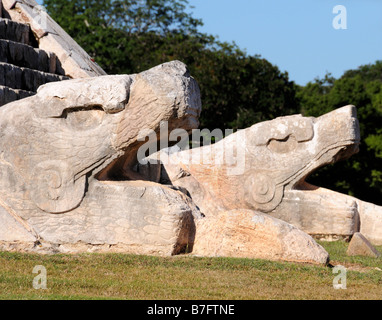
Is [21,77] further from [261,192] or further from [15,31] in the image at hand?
[261,192]

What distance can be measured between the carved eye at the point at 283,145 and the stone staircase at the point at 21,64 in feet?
11.5

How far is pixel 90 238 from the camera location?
29.9 ft

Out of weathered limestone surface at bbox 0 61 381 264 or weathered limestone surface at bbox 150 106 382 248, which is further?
weathered limestone surface at bbox 150 106 382 248

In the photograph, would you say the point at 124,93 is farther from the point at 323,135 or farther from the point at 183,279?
the point at 323,135

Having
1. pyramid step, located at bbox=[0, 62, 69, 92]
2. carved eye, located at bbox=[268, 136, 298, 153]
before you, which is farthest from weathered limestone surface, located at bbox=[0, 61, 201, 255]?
carved eye, located at bbox=[268, 136, 298, 153]

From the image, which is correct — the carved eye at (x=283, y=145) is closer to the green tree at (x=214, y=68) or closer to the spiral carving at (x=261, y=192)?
the spiral carving at (x=261, y=192)

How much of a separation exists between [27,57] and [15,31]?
28.4 inches

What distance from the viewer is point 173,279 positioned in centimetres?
761

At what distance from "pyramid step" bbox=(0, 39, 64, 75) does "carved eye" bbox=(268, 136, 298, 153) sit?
3621 mm

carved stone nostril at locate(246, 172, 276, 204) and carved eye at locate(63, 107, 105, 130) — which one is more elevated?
carved eye at locate(63, 107, 105, 130)

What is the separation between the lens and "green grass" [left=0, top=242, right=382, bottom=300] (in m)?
7.01

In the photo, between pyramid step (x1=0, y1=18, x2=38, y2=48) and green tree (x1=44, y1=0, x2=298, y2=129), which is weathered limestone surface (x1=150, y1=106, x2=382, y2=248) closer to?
pyramid step (x1=0, y1=18, x2=38, y2=48)

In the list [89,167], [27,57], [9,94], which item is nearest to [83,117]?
[89,167]

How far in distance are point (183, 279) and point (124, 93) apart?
2.40m
